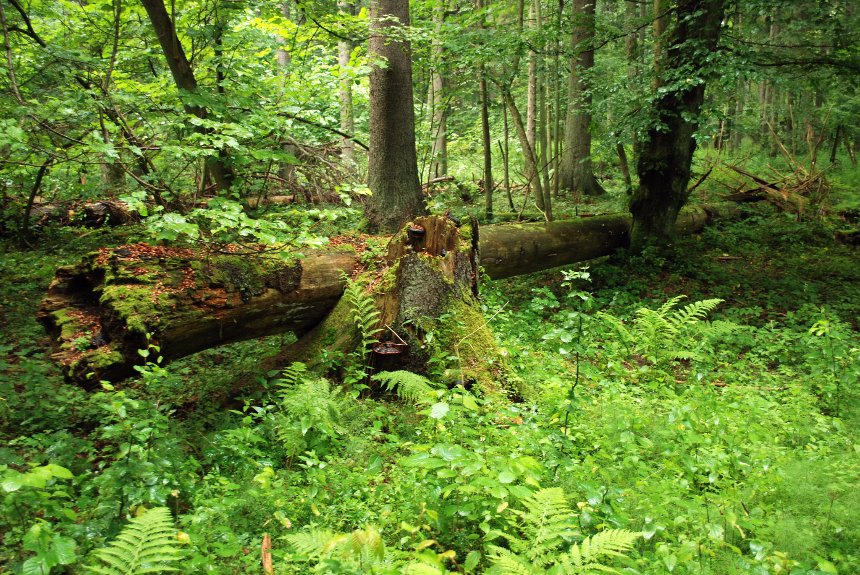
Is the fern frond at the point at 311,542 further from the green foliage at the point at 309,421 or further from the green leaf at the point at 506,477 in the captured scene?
the green foliage at the point at 309,421

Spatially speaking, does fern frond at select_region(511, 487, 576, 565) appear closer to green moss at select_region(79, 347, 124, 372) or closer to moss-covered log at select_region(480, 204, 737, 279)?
green moss at select_region(79, 347, 124, 372)

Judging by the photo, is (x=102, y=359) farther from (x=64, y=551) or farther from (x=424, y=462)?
(x=424, y=462)

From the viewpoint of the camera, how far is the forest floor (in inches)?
97.4

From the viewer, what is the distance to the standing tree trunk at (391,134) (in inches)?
307

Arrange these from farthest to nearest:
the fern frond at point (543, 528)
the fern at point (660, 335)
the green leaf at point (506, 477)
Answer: the fern at point (660, 335) < the green leaf at point (506, 477) < the fern frond at point (543, 528)

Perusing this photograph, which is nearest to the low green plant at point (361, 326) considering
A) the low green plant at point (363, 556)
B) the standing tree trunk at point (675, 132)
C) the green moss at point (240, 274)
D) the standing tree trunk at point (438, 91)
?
the green moss at point (240, 274)

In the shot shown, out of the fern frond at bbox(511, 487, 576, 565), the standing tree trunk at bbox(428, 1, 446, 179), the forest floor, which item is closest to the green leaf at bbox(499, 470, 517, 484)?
the forest floor

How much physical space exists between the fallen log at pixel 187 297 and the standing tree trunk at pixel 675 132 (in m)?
4.71

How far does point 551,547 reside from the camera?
7.72 ft

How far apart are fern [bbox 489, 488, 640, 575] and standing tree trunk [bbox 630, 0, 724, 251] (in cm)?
671

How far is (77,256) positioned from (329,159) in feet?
14.4

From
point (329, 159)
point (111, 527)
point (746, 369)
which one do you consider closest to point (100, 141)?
point (111, 527)

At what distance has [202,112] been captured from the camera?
581 centimetres

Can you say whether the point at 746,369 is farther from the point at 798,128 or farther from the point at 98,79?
the point at 798,128
